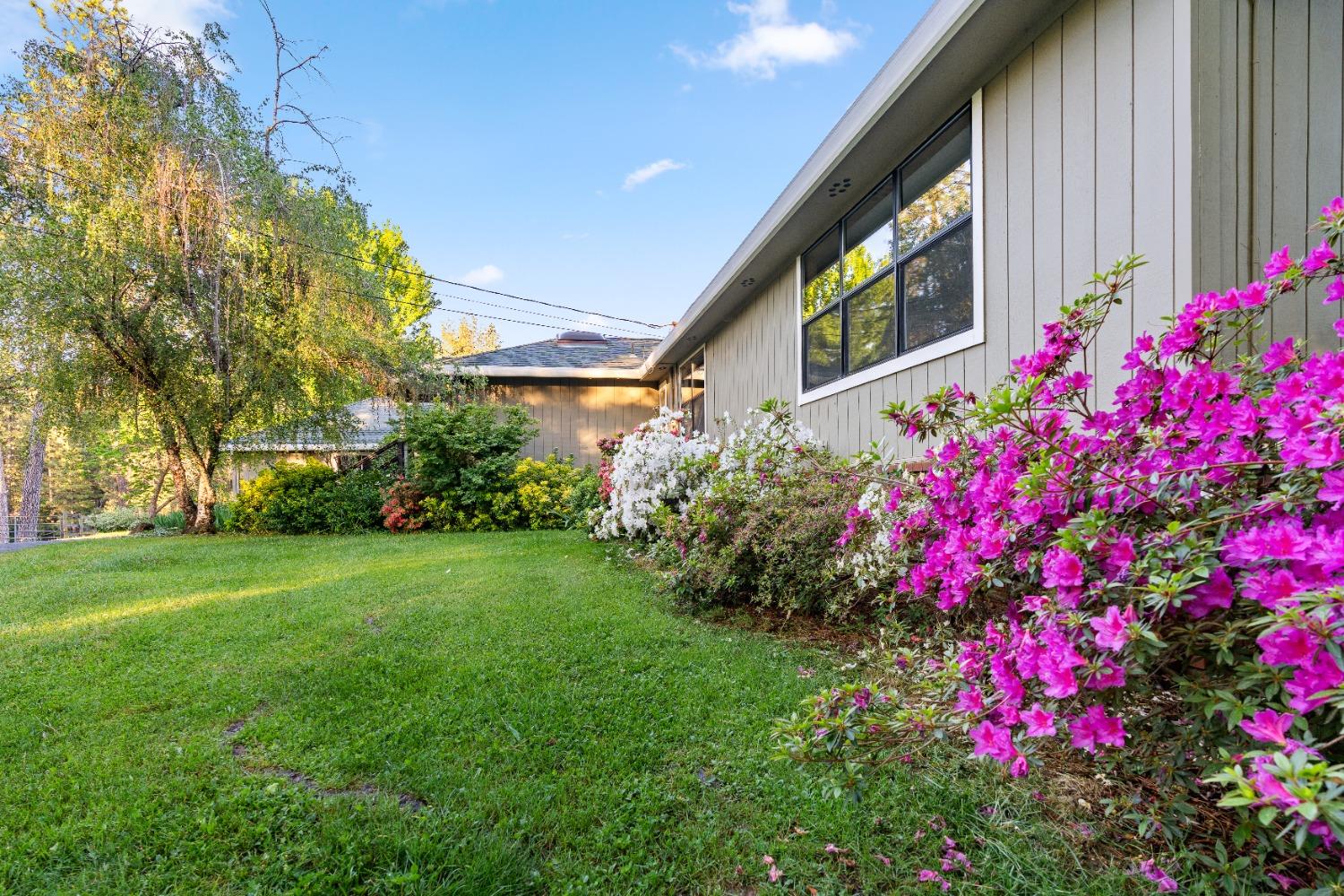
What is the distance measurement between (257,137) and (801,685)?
9.84 meters

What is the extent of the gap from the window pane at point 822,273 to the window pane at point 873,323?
1.44 ft

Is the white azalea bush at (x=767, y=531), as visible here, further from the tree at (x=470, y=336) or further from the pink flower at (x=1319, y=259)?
the tree at (x=470, y=336)

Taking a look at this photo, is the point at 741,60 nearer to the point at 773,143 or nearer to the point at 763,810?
the point at 773,143

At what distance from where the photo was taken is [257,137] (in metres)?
8.52

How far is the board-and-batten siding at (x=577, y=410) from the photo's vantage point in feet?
42.9

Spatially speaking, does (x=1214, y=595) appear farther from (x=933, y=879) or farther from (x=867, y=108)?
(x=867, y=108)

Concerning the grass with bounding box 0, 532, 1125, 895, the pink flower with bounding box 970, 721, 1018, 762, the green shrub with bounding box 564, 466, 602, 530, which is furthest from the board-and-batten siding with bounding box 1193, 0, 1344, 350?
the green shrub with bounding box 564, 466, 602, 530

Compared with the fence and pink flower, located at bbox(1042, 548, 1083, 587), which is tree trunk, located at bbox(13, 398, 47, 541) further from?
pink flower, located at bbox(1042, 548, 1083, 587)

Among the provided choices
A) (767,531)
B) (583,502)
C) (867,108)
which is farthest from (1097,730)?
(583,502)

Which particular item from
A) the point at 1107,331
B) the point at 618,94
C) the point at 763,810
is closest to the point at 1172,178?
the point at 1107,331

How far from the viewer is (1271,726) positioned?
102 centimetres

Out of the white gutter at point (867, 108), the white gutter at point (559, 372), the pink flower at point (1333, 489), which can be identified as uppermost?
the white gutter at point (867, 108)

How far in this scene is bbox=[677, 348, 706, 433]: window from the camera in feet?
35.0

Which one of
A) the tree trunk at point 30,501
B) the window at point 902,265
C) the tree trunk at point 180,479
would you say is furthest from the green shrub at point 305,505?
the tree trunk at point 30,501
